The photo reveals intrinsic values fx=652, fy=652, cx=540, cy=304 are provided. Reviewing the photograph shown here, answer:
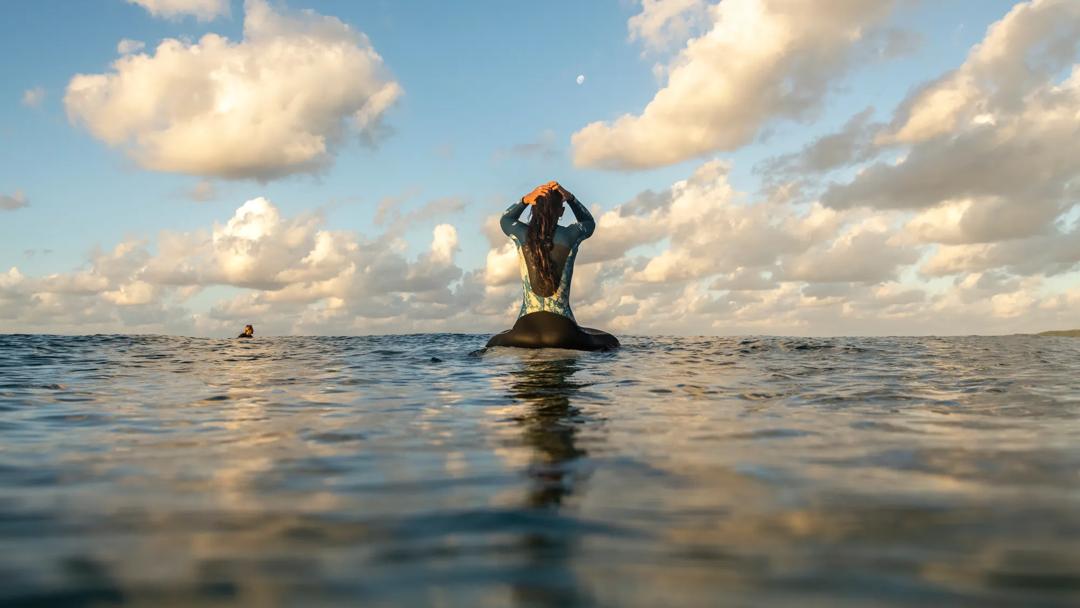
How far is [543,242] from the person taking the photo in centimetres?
1127

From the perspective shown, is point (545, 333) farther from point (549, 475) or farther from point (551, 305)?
point (549, 475)

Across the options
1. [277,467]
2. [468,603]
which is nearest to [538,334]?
[277,467]

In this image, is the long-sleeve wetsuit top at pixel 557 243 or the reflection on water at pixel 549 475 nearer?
the reflection on water at pixel 549 475

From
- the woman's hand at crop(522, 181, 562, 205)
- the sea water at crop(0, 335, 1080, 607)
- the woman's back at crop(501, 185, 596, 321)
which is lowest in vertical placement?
the sea water at crop(0, 335, 1080, 607)

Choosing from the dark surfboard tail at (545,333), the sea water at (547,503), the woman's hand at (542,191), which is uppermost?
the woman's hand at (542,191)

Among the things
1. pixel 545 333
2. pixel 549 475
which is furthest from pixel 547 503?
pixel 545 333

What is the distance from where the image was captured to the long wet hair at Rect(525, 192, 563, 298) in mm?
11203

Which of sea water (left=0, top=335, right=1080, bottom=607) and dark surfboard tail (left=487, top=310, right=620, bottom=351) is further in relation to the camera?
dark surfboard tail (left=487, top=310, right=620, bottom=351)

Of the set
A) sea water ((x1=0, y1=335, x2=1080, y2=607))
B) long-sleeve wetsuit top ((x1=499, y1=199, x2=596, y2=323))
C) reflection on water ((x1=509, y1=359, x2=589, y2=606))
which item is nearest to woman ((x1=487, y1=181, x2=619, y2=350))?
long-sleeve wetsuit top ((x1=499, y1=199, x2=596, y2=323))

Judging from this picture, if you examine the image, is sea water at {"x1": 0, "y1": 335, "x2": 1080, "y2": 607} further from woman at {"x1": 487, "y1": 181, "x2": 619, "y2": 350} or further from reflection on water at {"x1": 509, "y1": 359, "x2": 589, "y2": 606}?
woman at {"x1": 487, "y1": 181, "x2": 619, "y2": 350}

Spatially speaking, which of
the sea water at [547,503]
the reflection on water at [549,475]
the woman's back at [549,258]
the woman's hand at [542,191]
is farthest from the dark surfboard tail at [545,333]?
the sea water at [547,503]

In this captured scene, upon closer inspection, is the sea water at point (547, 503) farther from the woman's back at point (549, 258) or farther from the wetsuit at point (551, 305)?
the woman's back at point (549, 258)

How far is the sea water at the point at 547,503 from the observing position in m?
1.70

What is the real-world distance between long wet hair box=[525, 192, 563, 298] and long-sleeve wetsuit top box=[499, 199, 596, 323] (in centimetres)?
12
